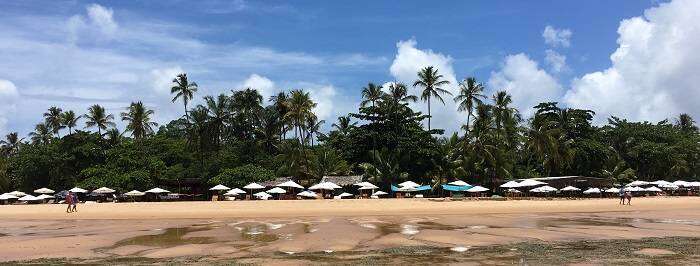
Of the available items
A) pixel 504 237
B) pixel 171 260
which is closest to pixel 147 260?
pixel 171 260

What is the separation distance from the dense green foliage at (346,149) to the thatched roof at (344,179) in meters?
1.22

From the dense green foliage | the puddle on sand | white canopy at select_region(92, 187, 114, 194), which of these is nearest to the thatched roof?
the dense green foliage

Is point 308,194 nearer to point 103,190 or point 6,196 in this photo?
point 103,190

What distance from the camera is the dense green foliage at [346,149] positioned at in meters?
57.1

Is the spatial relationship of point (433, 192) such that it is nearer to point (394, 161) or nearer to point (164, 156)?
point (394, 161)

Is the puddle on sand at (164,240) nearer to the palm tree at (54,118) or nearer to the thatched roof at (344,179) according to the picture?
the thatched roof at (344,179)

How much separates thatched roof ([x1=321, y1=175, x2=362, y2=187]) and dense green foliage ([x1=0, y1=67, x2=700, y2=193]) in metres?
1.22

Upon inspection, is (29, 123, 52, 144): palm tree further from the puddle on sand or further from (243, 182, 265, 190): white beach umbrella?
the puddle on sand

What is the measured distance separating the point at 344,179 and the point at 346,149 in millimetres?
7044

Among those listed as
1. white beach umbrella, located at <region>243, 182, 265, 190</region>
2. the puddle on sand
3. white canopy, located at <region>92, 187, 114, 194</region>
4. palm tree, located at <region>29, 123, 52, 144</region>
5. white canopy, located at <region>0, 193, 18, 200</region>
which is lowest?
the puddle on sand

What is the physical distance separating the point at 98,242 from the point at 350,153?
44176 millimetres

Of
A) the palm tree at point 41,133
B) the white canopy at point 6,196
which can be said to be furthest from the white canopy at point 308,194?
the palm tree at point 41,133

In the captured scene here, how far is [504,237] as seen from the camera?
16.4m

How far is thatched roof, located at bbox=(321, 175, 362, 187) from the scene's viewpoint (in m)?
A: 53.5
